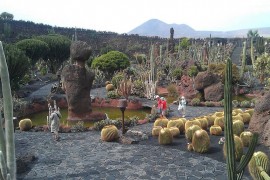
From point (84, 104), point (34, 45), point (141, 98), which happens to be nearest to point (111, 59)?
point (34, 45)

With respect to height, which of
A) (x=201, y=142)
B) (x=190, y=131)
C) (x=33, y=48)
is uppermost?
(x=33, y=48)

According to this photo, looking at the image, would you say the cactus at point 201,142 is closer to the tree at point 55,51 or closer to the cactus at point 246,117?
the cactus at point 246,117

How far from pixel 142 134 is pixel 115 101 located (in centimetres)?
731

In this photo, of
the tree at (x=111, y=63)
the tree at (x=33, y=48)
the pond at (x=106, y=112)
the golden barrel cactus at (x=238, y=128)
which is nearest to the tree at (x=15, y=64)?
the pond at (x=106, y=112)

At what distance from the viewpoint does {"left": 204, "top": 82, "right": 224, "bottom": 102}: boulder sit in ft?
64.3

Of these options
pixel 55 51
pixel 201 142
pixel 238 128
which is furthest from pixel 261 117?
pixel 55 51

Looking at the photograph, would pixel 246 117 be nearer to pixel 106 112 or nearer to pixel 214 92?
pixel 214 92

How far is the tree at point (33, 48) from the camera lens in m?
28.8

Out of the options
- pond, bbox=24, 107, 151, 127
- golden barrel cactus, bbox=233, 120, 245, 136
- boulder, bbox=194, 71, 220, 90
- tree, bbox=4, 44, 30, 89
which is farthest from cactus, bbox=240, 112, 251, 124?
tree, bbox=4, 44, 30, 89

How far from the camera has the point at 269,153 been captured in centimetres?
1008

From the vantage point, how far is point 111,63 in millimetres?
28375

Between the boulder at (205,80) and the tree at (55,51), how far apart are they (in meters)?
16.0

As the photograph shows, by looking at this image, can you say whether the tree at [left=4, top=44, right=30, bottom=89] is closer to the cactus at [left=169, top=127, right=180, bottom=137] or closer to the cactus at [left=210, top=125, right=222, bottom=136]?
the cactus at [left=169, top=127, right=180, bottom=137]

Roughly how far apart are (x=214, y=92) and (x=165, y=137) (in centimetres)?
916
